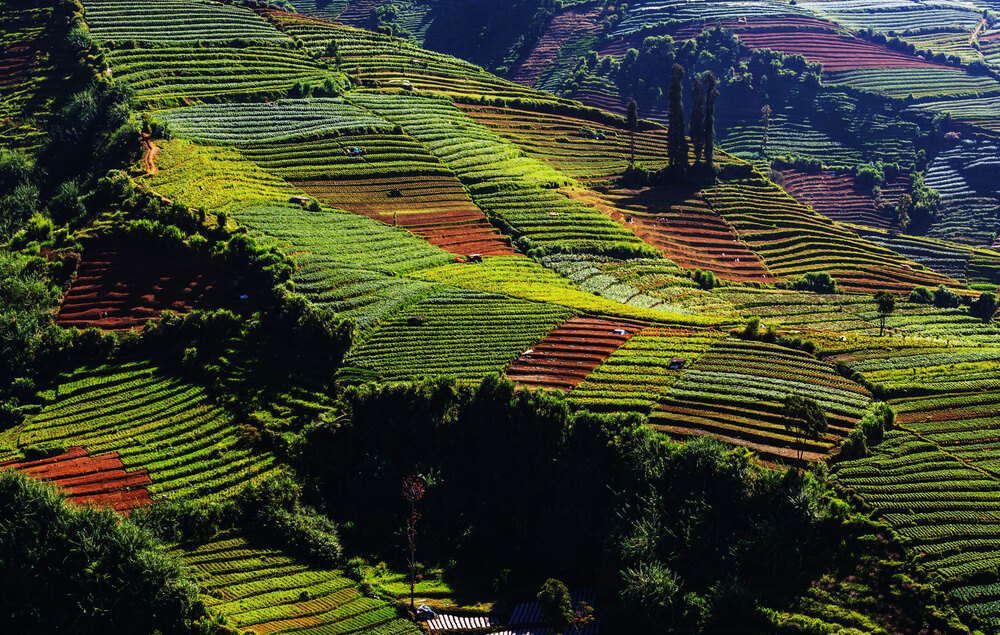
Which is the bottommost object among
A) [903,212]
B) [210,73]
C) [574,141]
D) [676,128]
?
[903,212]

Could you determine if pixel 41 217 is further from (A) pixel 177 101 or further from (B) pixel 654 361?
(B) pixel 654 361

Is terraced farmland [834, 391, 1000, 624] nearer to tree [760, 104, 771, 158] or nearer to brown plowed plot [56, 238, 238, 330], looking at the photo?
brown plowed plot [56, 238, 238, 330]

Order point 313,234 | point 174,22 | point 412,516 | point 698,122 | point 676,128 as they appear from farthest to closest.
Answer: point 174,22, point 676,128, point 698,122, point 313,234, point 412,516

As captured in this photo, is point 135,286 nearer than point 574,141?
Yes

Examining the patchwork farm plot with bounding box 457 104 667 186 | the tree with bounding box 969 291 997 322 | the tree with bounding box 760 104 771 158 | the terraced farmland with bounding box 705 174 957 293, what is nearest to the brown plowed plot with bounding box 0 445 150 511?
the patchwork farm plot with bounding box 457 104 667 186

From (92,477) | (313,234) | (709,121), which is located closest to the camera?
(92,477)

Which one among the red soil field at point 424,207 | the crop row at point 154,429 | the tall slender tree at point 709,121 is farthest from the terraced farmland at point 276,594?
the tall slender tree at point 709,121

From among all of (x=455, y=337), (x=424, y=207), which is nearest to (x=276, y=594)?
(x=455, y=337)

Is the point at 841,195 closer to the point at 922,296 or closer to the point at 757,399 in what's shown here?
the point at 922,296
